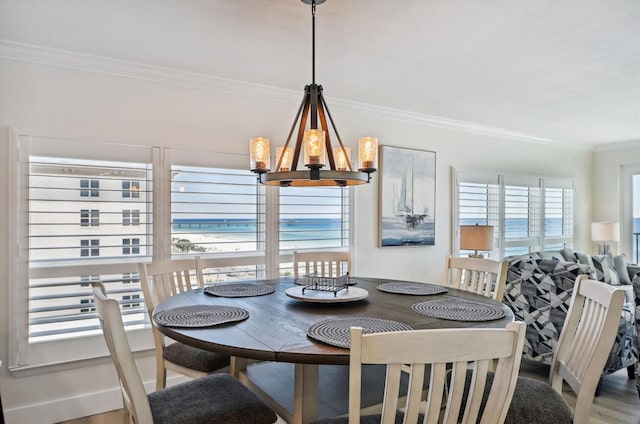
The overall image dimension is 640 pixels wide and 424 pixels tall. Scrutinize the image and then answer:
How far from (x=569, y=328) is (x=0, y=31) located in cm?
339

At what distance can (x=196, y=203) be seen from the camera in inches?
130

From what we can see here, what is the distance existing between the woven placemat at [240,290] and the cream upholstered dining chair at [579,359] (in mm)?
1320

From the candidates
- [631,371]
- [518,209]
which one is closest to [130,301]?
[631,371]

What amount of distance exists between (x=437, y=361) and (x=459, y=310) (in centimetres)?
93

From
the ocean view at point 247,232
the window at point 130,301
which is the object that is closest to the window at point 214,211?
the ocean view at point 247,232

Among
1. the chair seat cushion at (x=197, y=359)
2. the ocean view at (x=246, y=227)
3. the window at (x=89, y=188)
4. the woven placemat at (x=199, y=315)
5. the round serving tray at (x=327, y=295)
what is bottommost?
the chair seat cushion at (x=197, y=359)

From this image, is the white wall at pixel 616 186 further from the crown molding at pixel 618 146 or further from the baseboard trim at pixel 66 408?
the baseboard trim at pixel 66 408

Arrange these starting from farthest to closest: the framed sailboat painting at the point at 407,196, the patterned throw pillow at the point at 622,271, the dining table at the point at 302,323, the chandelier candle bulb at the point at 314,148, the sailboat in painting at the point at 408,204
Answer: the patterned throw pillow at the point at 622,271 < the sailboat in painting at the point at 408,204 < the framed sailboat painting at the point at 407,196 < the chandelier candle bulb at the point at 314,148 < the dining table at the point at 302,323

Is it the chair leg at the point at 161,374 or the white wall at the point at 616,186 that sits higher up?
the white wall at the point at 616,186

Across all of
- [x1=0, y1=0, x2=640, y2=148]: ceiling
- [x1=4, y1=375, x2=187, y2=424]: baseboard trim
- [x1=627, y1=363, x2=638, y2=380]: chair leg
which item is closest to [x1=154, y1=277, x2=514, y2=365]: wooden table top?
[x1=4, y1=375, x2=187, y2=424]: baseboard trim

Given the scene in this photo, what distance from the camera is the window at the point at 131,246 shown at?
9.91 ft

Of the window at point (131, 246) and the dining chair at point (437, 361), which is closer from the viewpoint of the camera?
the dining chair at point (437, 361)

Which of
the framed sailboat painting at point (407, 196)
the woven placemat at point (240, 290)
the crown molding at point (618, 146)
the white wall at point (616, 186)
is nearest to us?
the woven placemat at point (240, 290)

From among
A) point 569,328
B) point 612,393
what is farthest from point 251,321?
point 612,393
